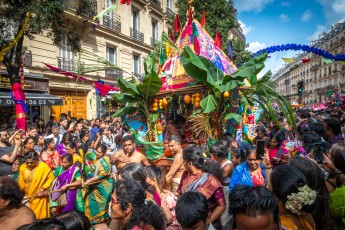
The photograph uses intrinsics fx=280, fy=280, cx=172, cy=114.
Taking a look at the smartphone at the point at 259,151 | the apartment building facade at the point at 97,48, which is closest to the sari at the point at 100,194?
the smartphone at the point at 259,151

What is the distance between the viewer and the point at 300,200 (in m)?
1.96

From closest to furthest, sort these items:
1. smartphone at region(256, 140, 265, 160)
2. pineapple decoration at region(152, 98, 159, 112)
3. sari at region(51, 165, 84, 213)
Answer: smartphone at region(256, 140, 265, 160), sari at region(51, 165, 84, 213), pineapple decoration at region(152, 98, 159, 112)

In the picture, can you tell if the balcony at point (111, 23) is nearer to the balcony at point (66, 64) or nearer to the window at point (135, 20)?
the window at point (135, 20)

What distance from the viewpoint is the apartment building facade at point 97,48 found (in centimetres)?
1360

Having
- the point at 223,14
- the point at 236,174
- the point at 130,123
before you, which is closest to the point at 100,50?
the point at 223,14

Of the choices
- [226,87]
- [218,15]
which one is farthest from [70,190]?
[218,15]

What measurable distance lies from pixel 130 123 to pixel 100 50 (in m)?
11.5

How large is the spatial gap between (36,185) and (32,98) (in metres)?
8.21

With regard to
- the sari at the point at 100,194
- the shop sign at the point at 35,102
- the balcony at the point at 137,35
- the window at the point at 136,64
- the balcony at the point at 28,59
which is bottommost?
the sari at the point at 100,194

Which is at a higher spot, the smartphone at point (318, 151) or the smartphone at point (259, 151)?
the smartphone at point (259, 151)

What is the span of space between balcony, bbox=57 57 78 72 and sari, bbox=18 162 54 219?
36.3 ft

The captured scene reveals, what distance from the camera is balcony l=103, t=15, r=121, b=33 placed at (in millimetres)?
17547

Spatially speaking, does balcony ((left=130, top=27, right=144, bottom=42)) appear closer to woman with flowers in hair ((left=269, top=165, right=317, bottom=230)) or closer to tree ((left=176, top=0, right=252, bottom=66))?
tree ((left=176, top=0, right=252, bottom=66))

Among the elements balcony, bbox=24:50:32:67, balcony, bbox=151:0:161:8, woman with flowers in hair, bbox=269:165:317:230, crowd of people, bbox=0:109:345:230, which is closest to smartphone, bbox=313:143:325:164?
crowd of people, bbox=0:109:345:230
